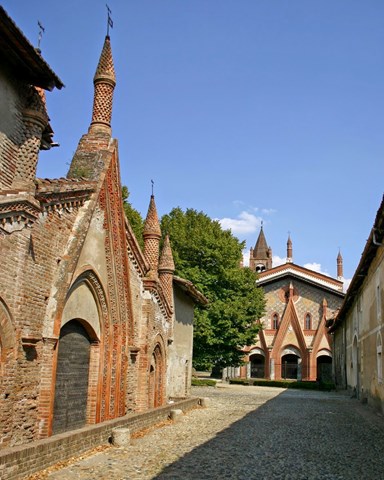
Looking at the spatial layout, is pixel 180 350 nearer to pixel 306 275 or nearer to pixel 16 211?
pixel 16 211

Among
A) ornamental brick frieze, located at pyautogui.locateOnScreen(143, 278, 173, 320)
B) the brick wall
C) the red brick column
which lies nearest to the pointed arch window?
ornamental brick frieze, located at pyautogui.locateOnScreen(143, 278, 173, 320)

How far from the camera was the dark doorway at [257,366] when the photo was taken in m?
49.0

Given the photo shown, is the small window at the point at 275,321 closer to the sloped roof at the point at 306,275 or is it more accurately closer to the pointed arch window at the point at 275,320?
the pointed arch window at the point at 275,320

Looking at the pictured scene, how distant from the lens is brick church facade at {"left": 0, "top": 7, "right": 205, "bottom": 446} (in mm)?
7664

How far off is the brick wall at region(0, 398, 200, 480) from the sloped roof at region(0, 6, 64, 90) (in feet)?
18.8

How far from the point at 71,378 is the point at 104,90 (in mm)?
6885

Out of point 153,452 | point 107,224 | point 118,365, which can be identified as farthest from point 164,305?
point 153,452

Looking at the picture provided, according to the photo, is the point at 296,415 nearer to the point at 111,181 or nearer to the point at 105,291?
the point at 105,291

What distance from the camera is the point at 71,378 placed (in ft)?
33.7

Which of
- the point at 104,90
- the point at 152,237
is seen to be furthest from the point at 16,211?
the point at 152,237

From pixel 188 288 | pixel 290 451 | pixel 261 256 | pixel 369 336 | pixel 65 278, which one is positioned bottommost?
pixel 290 451

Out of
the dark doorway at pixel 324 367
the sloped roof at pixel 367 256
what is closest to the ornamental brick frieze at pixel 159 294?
the sloped roof at pixel 367 256

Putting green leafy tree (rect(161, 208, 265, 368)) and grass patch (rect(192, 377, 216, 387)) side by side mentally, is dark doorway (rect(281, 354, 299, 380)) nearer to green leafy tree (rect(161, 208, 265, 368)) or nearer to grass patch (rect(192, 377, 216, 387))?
green leafy tree (rect(161, 208, 265, 368))

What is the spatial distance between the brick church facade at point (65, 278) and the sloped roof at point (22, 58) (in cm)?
2
